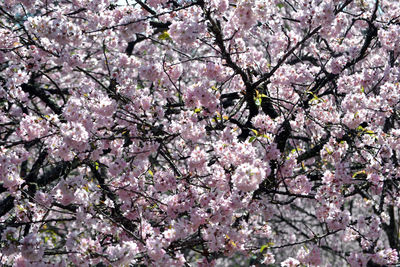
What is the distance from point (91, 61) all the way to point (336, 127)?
4757mm

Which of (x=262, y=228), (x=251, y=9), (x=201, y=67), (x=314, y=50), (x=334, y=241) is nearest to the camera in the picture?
(x=251, y=9)

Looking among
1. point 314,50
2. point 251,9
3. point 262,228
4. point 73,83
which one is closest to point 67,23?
point 251,9

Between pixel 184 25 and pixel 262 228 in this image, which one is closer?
pixel 184 25

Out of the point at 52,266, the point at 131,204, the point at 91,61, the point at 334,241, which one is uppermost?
the point at 91,61

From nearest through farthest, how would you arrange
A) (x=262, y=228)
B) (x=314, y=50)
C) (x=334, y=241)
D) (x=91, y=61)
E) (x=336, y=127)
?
(x=336, y=127) → (x=262, y=228) → (x=314, y=50) → (x=91, y=61) → (x=334, y=241)

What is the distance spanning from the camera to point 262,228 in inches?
231

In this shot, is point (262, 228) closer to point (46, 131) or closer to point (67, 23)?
point (46, 131)

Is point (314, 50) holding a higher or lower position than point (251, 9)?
higher

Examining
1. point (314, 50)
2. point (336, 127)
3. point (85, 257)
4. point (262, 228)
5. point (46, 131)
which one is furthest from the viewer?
point (314, 50)

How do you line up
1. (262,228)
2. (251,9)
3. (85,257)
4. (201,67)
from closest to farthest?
1. (85,257)
2. (251,9)
3. (201,67)
4. (262,228)

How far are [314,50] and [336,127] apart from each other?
1.81 meters

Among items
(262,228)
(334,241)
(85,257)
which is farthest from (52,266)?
(334,241)

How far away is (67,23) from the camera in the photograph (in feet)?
14.4

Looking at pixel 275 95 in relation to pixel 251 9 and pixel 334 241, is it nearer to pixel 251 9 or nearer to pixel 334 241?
pixel 251 9
